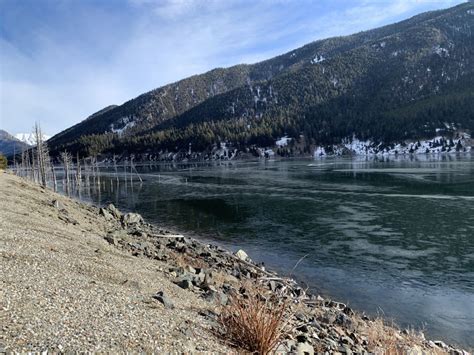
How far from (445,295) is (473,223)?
18.3 meters

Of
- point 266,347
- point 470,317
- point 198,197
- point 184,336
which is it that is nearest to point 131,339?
point 184,336

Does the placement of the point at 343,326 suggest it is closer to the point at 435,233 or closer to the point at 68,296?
the point at 68,296

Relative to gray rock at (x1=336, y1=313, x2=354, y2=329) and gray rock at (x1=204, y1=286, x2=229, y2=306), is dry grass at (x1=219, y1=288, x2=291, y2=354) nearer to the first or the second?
gray rock at (x1=204, y1=286, x2=229, y2=306)

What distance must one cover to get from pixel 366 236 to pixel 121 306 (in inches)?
1103

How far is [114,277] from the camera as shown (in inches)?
531

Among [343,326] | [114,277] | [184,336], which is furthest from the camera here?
[343,326]

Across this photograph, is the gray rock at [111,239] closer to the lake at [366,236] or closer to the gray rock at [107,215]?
the lake at [366,236]

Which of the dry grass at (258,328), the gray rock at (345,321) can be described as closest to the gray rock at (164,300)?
the dry grass at (258,328)

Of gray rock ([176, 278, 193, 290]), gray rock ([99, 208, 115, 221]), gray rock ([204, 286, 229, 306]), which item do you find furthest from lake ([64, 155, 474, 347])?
gray rock ([176, 278, 193, 290])

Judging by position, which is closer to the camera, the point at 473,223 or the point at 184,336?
the point at 184,336

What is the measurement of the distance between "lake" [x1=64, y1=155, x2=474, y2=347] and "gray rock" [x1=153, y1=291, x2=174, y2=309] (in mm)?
12404

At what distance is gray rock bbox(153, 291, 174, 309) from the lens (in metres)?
11.6

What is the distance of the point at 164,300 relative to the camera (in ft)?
38.5

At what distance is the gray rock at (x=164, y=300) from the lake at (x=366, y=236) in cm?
1240
